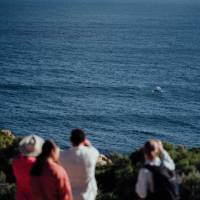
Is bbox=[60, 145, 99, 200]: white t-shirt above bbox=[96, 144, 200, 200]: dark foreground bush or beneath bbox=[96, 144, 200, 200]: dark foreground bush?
above

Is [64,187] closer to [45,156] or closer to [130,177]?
[45,156]

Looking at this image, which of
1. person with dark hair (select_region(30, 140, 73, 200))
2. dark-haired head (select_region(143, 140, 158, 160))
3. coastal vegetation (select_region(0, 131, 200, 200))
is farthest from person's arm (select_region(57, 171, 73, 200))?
coastal vegetation (select_region(0, 131, 200, 200))

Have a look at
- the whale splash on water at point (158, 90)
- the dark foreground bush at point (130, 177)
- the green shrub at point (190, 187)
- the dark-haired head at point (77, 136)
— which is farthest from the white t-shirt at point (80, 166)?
the whale splash on water at point (158, 90)

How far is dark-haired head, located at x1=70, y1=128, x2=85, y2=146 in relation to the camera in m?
8.79

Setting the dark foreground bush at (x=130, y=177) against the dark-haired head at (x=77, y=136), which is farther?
the dark foreground bush at (x=130, y=177)

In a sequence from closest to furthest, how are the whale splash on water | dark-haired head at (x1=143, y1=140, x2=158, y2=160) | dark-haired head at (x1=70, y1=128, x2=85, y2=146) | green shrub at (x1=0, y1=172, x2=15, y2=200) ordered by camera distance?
dark-haired head at (x1=143, y1=140, x2=158, y2=160), dark-haired head at (x1=70, y1=128, x2=85, y2=146), green shrub at (x1=0, y1=172, x2=15, y2=200), the whale splash on water

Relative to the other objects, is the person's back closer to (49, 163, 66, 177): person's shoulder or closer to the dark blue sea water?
(49, 163, 66, 177): person's shoulder

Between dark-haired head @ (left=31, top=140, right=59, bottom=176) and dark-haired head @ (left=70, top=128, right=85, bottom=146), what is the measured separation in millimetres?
644

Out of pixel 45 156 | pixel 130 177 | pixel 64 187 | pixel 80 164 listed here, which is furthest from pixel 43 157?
pixel 130 177

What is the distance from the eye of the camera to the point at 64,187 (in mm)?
8281

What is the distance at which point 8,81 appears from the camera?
344 feet

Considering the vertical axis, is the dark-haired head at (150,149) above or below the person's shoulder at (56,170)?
above

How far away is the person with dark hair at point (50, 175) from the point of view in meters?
8.20

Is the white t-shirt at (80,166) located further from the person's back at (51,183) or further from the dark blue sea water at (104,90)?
the dark blue sea water at (104,90)
